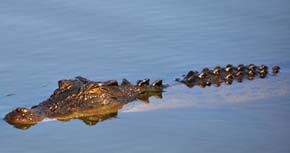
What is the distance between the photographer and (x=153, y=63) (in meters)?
12.7

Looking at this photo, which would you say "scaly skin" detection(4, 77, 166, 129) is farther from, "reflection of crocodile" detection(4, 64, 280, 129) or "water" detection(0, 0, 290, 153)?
"water" detection(0, 0, 290, 153)

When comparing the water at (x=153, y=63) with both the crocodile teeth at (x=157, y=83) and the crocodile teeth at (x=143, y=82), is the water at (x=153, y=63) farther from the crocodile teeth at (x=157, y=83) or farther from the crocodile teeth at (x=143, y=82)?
the crocodile teeth at (x=143, y=82)

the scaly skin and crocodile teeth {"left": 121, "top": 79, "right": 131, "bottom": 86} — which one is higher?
crocodile teeth {"left": 121, "top": 79, "right": 131, "bottom": 86}

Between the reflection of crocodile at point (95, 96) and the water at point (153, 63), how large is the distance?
0.18 metres

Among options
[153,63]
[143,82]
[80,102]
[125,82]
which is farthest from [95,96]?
[153,63]

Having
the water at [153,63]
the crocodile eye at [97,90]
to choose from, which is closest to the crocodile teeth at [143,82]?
the water at [153,63]

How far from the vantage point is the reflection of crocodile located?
10383 mm

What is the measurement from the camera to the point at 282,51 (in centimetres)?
1312

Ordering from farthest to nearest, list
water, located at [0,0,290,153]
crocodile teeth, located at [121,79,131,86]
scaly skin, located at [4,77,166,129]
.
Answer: crocodile teeth, located at [121,79,131,86] < scaly skin, located at [4,77,166,129] < water, located at [0,0,290,153]

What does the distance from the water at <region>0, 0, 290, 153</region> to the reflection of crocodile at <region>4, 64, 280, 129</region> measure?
179mm

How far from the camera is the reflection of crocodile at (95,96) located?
1038cm

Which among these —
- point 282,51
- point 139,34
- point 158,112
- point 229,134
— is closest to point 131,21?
point 139,34

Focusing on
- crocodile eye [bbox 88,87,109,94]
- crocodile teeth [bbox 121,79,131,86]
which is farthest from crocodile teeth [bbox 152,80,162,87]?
crocodile eye [bbox 88,87,109,94]

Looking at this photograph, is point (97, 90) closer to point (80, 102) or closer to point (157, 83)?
point (80, 102)
